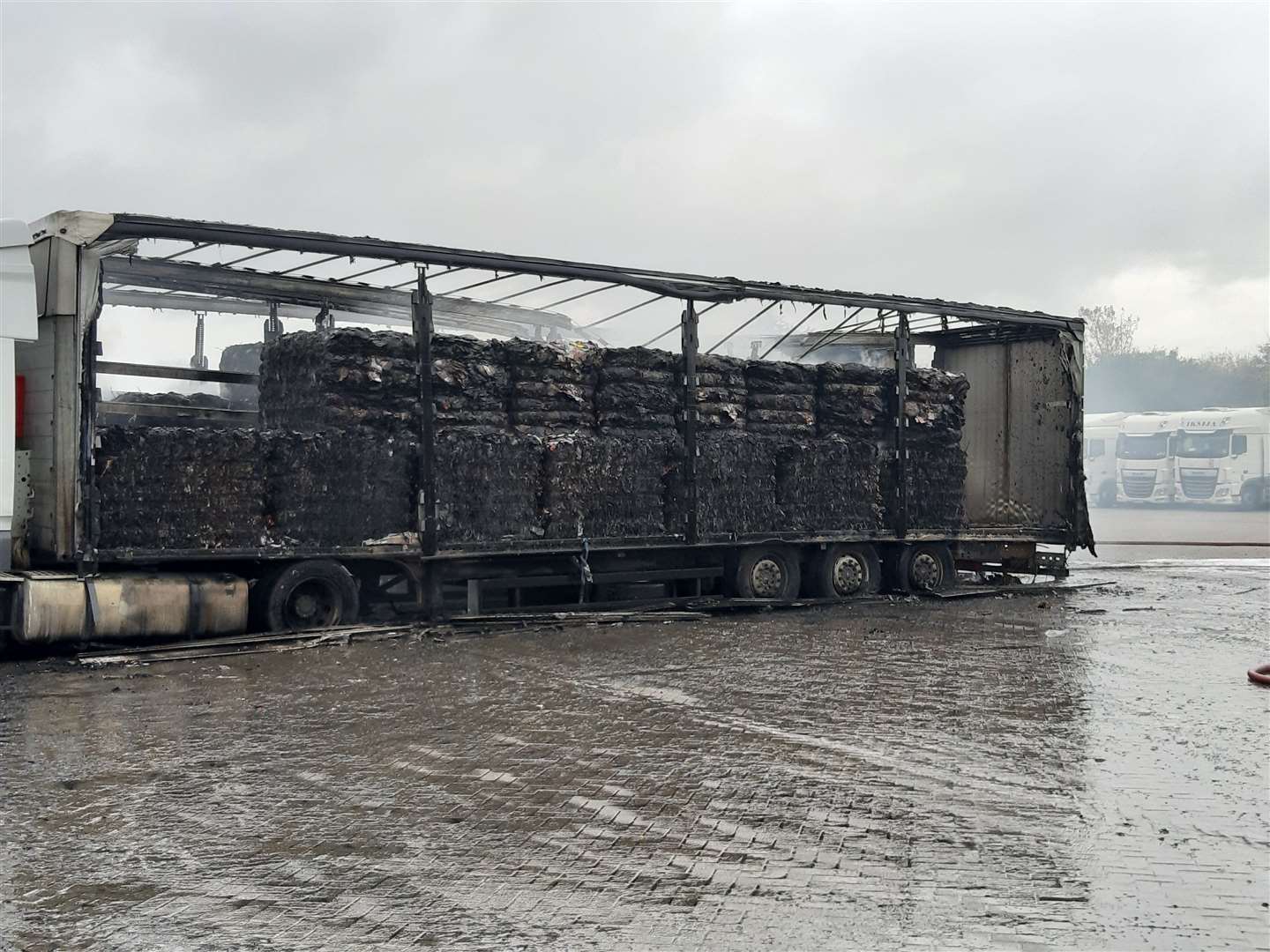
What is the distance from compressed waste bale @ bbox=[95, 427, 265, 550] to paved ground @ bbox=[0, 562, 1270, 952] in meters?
1.48

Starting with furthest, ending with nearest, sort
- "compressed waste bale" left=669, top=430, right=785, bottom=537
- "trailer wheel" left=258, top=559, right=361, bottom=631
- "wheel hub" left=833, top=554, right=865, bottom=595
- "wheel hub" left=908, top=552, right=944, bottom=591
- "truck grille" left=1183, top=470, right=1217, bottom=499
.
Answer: "truck grille" left=1183, top=470, right=1217, bottom=499, "wheel hub" left=908, top=552, right=944, bottom=591, "wheel hub" left=833, top=554, right=865, bottom=595, "compressed waste bale" left=669, top=430, right=785, bottom=537, "trailer wheel" left=258, top=559, right=361, bottom=631

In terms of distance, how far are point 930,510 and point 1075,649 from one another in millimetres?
6080

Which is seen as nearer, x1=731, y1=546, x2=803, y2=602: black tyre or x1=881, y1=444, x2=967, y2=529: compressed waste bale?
x1=731, y1=546, x2=803, y2=602: black tyre

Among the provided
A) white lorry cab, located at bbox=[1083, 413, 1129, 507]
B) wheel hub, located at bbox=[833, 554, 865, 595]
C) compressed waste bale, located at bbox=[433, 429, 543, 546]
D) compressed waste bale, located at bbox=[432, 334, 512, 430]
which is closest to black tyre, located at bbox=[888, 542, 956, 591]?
wheel hub, located at bbox=[833, 554, 865, 595]

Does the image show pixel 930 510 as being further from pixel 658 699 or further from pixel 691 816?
pixel 691 816

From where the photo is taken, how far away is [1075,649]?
42.0 feet

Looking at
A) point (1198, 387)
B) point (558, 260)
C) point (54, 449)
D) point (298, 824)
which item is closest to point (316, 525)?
point (54, 449)

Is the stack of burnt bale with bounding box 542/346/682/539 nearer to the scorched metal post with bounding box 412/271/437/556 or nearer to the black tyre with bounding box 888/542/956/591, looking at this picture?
the scorched metal post with bounding box 412/271/437/556

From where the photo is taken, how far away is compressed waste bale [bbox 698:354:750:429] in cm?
1672

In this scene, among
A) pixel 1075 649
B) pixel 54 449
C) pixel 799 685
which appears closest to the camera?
pixel 799 685

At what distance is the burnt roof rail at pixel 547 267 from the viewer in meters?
12.6

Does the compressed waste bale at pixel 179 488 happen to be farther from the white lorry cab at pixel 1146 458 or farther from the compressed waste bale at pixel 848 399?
the white lorry cab at pixel 1146 458

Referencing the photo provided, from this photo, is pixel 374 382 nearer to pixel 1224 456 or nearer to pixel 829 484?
pixel 829 484

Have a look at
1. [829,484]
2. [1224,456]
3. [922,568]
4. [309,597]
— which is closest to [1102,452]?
[1224,456]
